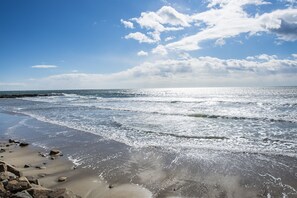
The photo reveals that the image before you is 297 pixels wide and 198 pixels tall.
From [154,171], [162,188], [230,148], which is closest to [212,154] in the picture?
[230,148]

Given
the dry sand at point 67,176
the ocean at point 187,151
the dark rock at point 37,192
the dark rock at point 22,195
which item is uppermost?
the dark rock at point 22,195

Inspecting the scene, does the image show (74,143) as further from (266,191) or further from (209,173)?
(266,191)

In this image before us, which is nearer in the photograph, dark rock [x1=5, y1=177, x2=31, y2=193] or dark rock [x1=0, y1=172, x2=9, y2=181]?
dark rock [x1=5, y1=177, x2=31, y2=193]

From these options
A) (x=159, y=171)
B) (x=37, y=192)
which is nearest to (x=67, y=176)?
(x=37, y=192)

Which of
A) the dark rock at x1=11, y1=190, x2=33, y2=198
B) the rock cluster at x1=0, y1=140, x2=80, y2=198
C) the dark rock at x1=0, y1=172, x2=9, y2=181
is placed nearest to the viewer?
the dark rock at x1=11, y1=190, x2=33, y2=198

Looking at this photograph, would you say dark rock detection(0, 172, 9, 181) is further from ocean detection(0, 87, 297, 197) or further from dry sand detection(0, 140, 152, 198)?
ocean detection(0, 87, 297, 197)

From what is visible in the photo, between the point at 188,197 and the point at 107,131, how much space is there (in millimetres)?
11508

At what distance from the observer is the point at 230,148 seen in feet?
42.1

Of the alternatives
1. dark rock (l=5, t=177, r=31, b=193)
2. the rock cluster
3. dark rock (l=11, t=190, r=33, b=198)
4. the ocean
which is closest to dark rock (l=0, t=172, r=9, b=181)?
the rock cluster

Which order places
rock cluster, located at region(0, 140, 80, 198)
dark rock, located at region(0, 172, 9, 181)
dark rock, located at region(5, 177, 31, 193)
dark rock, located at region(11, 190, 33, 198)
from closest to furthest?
dark rock, located at region(11, 190, 33, 198) → rock cluster, located at region(0, 140, 80, 198) → dark rock, located at region(5, 177, 31, 193) → dark rock, located at region(0, 172, 9, 181)

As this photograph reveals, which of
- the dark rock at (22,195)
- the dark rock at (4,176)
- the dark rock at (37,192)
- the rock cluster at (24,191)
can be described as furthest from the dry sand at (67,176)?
the dark rock at (22,195)

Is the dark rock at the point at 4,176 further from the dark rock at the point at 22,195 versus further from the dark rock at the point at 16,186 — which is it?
the dark rock at the point at 22,195

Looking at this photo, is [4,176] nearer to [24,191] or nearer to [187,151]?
[24,191]

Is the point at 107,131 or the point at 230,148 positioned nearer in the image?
the point at 230,148
